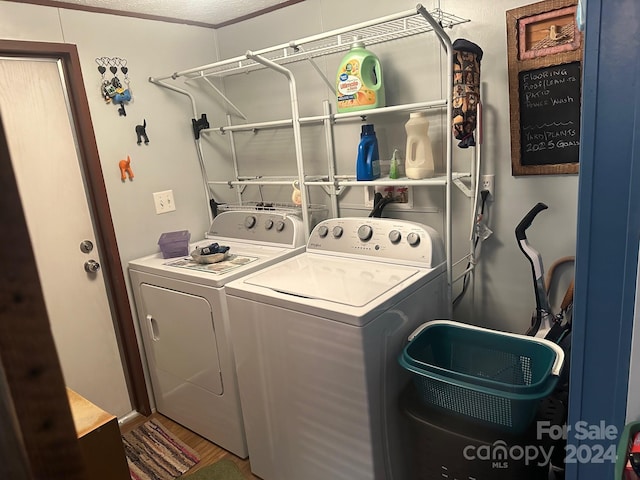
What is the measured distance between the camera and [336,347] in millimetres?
1617

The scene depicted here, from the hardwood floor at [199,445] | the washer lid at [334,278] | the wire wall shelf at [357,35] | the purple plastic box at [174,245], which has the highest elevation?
the wire wall shelf at [357,35]

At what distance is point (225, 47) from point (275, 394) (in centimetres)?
216

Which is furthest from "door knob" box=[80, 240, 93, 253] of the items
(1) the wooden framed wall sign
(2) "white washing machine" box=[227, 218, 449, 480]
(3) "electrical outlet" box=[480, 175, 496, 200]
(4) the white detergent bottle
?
(1) the wooden framed wall sign

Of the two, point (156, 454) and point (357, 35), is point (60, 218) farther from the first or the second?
point (357, 35)

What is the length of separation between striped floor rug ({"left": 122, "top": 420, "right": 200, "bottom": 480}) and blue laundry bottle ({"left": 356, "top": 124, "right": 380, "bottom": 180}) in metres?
1.68

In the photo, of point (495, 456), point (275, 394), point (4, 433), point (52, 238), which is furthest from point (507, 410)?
point (52, 238)

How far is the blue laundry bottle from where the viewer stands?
2.15 metres

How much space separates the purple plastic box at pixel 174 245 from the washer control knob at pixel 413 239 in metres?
1.28

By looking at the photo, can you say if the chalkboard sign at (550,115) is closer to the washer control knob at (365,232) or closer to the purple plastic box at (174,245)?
the washer control knob at (365,232)

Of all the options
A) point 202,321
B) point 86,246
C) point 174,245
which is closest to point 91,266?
point 86,246

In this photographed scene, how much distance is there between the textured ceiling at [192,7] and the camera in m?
2.26

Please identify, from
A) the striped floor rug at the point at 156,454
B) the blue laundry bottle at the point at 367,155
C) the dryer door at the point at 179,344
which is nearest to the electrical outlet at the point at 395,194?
the blue laundry bottle at the point at 367,155

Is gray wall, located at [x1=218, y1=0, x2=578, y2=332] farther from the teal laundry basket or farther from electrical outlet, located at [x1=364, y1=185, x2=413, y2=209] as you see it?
the teal laundry basket

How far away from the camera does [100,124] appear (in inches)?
92.2
